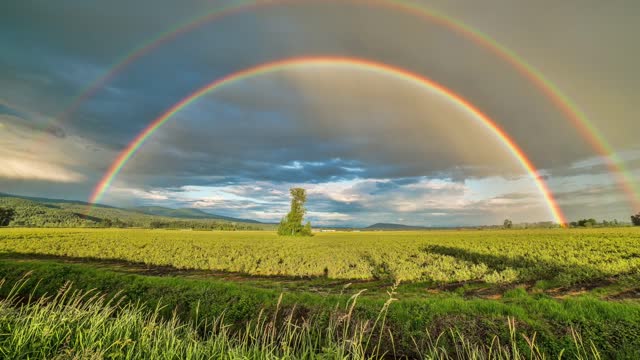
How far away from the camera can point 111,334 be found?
21.8ft

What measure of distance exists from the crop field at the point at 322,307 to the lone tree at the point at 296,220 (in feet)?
190

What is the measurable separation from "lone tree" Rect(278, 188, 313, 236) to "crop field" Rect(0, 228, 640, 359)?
57.9 metres

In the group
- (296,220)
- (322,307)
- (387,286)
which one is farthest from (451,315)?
(296,220)

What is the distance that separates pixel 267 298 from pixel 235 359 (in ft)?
34.5

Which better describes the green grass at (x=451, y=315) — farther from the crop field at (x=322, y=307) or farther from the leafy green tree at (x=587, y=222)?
the leafy green tree at (x=587, y=222)

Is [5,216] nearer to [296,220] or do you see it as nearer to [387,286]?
[296,220]

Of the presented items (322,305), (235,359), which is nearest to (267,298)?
(322,305)

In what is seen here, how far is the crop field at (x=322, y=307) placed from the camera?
20.4ft

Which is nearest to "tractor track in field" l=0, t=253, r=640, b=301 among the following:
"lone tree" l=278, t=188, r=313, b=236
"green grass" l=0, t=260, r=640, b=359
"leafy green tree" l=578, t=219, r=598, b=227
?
"green grass" l=0, t=260, r=640, b=359

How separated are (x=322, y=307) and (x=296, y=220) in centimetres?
8707

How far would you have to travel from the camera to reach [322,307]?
13883 mm

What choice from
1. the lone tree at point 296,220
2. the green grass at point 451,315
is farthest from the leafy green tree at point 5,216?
the green grass at point 451,315

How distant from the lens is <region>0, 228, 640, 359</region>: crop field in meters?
Answer: 6.22

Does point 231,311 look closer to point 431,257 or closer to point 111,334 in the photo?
point 111,334
